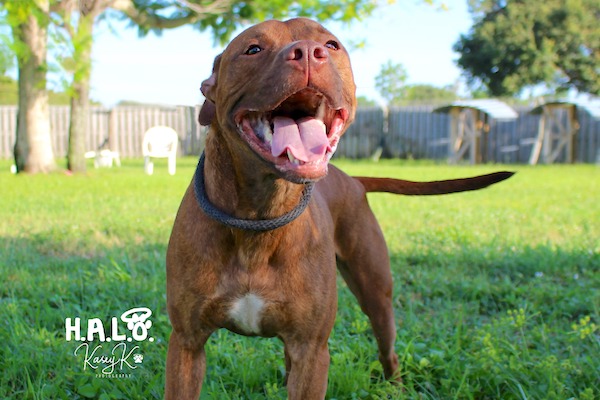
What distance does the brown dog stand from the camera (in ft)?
7.00

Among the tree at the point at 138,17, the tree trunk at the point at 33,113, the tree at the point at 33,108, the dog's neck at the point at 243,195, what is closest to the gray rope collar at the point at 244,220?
the dog's neck at the point at 243,195

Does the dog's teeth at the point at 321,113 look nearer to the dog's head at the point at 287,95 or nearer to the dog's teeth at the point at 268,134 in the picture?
the dog's head at the point at 287,95

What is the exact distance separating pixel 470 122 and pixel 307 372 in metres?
20.0

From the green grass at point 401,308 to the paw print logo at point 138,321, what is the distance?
0.08 metres

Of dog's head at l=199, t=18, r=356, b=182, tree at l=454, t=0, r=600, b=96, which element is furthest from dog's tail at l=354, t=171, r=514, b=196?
tree at l=454, t=0, r=600, b=96

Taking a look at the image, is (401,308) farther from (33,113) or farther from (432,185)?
(33,113)

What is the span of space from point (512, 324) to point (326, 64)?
222 cm

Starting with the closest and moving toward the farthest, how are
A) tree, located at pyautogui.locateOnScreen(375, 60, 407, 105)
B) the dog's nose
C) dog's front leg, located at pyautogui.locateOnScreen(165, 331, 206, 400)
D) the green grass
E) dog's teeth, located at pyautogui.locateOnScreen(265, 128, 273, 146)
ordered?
the dog's nose, dog's teeth, located at pyautogui.locateOnScreen(265, 128, 273, 146), dog's front leg, located at pyautogui.locateOnScreen(165, 331, 206, 400), the green grass, tree, located at pyautogui.locateOnScreen(375, 60, 407, 105)

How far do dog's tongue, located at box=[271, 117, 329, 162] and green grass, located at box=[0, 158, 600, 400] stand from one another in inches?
52.1

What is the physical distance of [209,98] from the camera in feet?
7.95

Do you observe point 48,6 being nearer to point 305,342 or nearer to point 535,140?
point 305,342

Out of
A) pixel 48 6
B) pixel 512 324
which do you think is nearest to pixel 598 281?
pixel 512 324

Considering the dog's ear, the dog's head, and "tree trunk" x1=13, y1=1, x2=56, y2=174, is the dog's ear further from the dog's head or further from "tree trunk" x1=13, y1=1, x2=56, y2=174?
"tree trunk" x1=13, y1=1, x2=56, y2=174

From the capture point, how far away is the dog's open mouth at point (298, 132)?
78.4 inches
